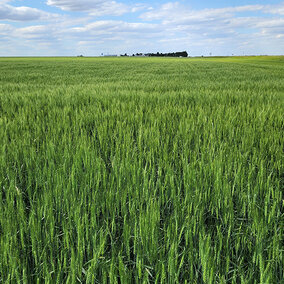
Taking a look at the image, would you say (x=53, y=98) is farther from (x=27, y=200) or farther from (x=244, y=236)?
(x=244, y=236)

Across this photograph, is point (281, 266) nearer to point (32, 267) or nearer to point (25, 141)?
point (32, 267)

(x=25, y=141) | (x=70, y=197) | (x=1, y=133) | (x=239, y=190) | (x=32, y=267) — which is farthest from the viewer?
(x=1, y=133)

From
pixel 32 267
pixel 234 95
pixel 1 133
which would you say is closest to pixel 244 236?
pixel 32 267

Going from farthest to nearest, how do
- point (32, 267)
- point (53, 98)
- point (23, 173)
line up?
point (53, 98) < point (23, 173) < point (32, 267)

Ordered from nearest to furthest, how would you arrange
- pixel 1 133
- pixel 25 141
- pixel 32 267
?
pixel 32 267 → pixel 25 141 → pixel 1 133

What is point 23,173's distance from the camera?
175 centimetres

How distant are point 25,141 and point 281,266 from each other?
180 cm

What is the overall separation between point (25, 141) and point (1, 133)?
423 millimetres

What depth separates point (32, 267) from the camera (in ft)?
3.27

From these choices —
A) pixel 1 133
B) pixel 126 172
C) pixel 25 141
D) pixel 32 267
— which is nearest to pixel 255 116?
pixel 126 172

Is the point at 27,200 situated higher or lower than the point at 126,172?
lower

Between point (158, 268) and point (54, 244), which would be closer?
point (158, 268)

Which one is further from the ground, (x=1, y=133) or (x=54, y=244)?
(x=1, y=133)

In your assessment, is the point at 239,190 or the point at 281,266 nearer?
the point at 281,266
